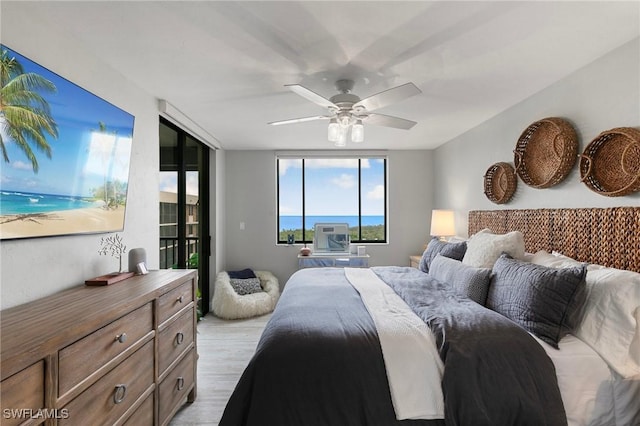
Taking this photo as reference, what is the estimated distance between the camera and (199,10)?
5.28ft

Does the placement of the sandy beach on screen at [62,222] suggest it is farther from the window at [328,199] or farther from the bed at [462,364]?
the window at [328,199]

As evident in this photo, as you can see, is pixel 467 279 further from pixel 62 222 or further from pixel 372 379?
pixel 62 222

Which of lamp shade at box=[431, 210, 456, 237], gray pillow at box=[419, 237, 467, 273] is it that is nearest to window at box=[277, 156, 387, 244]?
lamp shade at box=[431, 210, 456, 237]

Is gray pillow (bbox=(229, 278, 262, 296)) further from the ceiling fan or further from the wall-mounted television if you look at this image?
the ceiling fan

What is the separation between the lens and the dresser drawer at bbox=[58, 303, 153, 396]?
1.18 m

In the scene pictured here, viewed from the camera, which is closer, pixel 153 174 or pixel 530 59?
pixel 530 59

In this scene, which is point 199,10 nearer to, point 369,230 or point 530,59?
point 530,59

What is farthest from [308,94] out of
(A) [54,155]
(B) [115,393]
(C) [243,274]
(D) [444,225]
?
(C) [243,274]

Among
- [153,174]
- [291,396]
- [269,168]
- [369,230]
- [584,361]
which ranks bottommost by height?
[291,396]

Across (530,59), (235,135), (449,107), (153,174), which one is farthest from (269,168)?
(530,59)

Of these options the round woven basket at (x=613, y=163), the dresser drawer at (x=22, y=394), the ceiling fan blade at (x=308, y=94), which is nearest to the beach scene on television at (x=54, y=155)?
the dresser drawer at (x=22, y=394)

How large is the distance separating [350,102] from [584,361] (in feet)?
6.80

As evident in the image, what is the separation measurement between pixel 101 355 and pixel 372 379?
1.21 metres

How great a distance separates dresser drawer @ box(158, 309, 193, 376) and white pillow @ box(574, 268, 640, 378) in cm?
237
